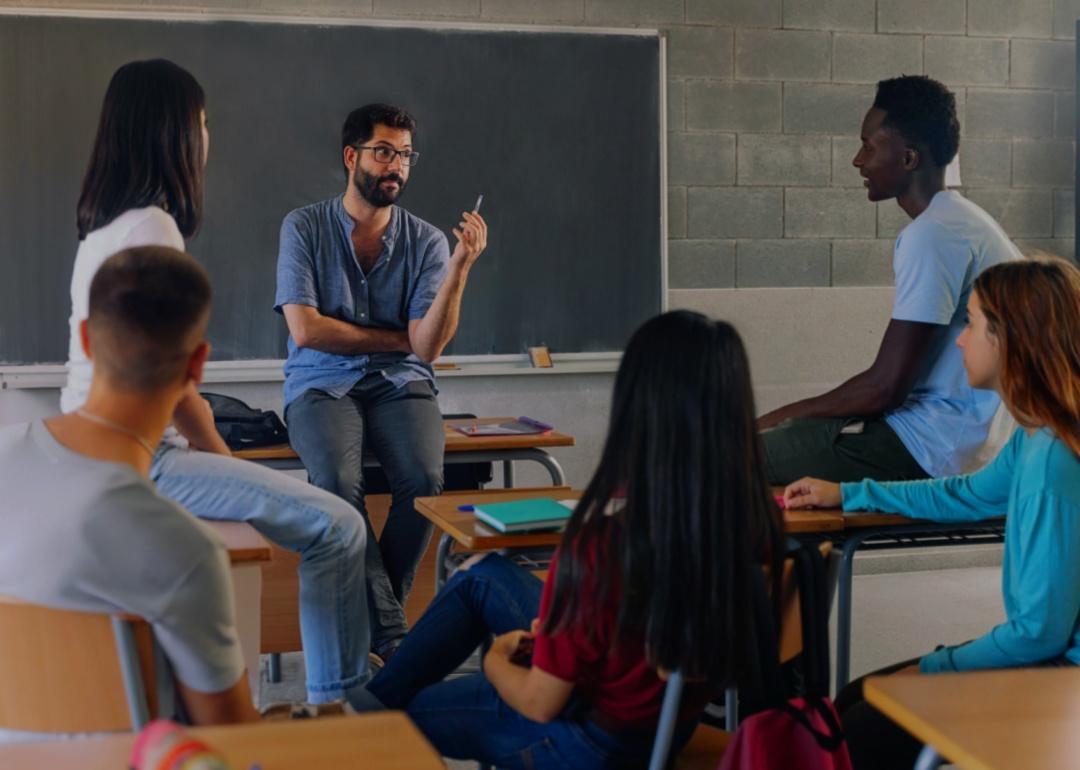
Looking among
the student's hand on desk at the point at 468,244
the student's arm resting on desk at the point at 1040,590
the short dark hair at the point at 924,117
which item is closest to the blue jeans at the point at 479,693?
the student's arm resting on desk at the point at 1040,590

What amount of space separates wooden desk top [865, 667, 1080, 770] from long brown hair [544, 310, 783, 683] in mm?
282

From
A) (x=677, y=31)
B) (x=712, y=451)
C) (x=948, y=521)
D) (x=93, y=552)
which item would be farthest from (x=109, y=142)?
(x=677, y=31)

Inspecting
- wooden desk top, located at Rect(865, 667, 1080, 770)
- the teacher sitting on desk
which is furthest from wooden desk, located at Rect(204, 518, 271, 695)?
wooden desk top, located at Rect(865, 667, 1080, 770)

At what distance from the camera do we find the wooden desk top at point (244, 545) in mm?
1844

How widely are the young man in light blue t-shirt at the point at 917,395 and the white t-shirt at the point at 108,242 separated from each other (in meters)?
1.43

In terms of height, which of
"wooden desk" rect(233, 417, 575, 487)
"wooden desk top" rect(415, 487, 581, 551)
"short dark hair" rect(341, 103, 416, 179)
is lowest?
"wooden desk" rect(233, 417, 575, 487)

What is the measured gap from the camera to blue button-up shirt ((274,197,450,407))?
336 cm

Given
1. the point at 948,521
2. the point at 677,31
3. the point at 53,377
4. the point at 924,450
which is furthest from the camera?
the point at 677,31

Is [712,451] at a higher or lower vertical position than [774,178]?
lower

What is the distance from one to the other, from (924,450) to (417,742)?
6.58 feet

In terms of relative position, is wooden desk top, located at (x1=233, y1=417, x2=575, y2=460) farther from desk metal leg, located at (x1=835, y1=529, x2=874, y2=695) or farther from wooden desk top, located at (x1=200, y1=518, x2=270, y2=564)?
wooden desk top, located at (x1=200, y1=518, x2=270, y2=564)

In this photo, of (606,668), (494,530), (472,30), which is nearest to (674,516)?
(606,668)

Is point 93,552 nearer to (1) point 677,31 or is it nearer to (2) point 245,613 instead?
(2) point 245,613

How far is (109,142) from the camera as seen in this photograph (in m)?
2.27
